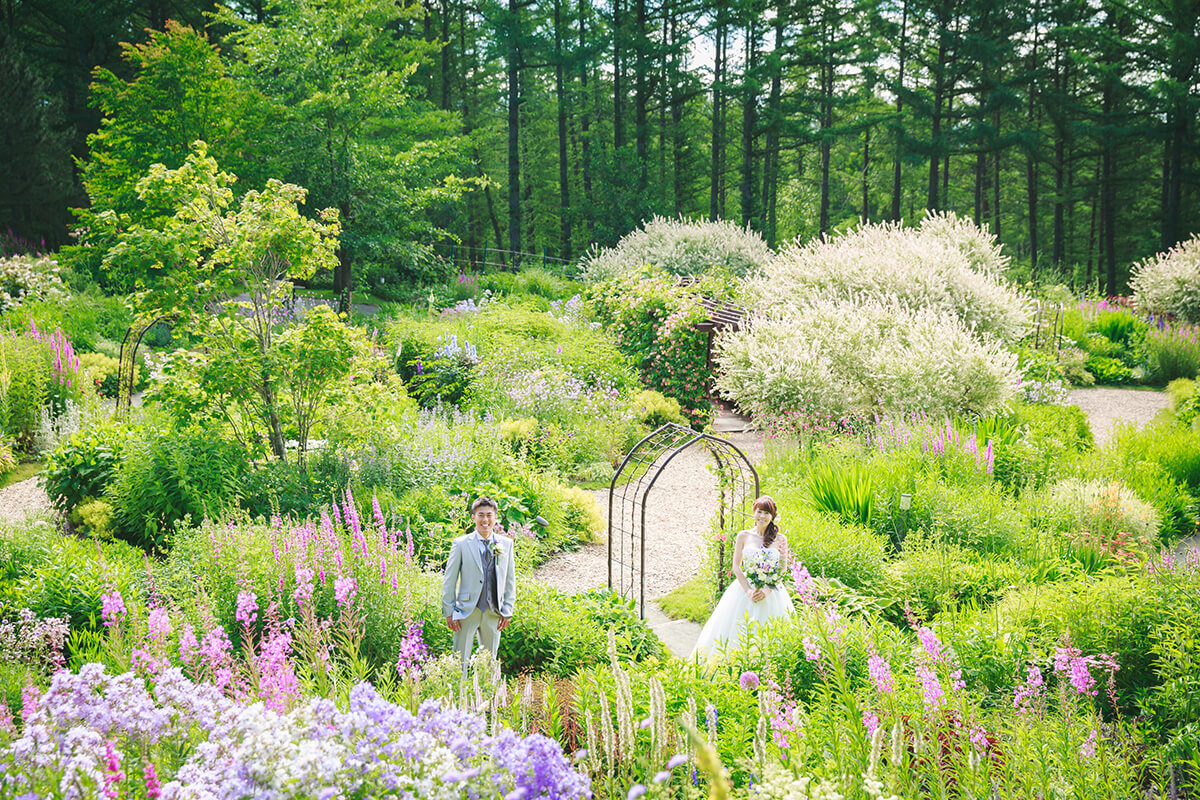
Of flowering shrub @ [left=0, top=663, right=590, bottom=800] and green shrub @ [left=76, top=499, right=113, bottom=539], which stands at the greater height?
flowering shrub @ [left=0, top=663, right=590, bottom=800]

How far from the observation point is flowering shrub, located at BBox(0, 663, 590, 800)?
196 cm

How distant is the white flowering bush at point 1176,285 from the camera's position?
1869cm

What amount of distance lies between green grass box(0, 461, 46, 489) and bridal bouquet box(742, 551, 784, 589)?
8.25m

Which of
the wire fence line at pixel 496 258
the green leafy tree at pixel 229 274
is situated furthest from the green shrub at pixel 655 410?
the wire fence line at pixel 496 258

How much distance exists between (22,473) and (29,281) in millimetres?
8658

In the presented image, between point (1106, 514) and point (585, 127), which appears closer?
point (1106, 514)

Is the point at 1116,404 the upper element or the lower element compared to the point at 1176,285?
lower

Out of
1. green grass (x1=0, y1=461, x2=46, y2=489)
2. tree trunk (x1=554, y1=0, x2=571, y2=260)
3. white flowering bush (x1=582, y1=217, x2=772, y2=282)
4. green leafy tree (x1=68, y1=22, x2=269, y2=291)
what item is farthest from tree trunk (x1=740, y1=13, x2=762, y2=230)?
green grass (x1=0, y1=461, x2=46, y2=489)

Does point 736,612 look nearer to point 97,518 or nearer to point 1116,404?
point 97,518

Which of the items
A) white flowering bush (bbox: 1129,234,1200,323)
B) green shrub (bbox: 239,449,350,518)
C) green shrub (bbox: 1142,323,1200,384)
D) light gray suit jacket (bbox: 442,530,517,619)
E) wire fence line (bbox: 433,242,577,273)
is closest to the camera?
light gray suit jacket (bbox: 442,530,517,619)

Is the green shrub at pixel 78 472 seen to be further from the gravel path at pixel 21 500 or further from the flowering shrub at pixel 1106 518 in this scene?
the flowering shrub at pixel 1106 518

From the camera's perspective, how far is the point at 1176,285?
62.2 ft

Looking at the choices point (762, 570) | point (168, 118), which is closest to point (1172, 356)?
point (762, 570)

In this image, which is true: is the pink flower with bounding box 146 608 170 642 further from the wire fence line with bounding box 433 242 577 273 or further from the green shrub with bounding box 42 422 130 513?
the wire fence line with bounding box 433 242 577 273
